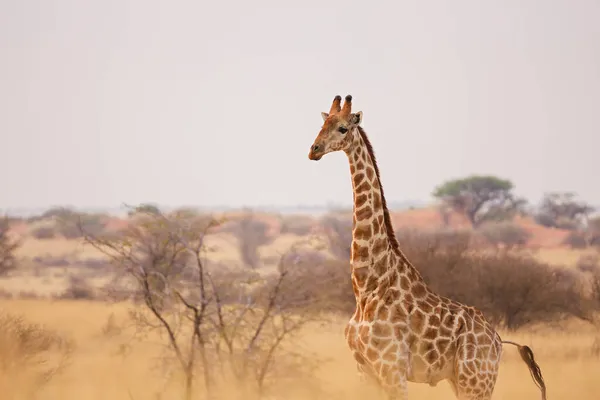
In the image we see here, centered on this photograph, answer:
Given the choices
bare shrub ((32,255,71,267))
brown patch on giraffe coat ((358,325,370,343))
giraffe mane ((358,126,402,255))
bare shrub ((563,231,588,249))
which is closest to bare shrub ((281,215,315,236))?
bare shrub ((563,231,588,249))

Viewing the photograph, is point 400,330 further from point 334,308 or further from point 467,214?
point 467,214

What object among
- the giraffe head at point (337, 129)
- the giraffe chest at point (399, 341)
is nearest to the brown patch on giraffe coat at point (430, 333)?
the giraffe chest at point (399, 341)

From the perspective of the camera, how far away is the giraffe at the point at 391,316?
7328mm

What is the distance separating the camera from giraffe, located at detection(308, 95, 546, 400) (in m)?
7.33

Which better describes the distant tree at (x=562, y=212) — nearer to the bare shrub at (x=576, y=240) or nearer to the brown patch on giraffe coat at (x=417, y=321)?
the bare shrub at (x=576, y=240)

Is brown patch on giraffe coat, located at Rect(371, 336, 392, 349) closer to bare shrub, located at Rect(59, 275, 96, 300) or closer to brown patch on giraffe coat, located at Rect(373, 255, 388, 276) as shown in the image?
brown patch on giraffe coat, located at Rect(373, 255, 388, 276)

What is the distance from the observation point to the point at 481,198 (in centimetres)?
6312

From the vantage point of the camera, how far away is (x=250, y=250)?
2029 inches

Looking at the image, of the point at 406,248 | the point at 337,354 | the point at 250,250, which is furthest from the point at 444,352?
the point at 250,250

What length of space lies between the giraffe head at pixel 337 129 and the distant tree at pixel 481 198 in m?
55.0

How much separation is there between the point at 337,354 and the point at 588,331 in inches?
223

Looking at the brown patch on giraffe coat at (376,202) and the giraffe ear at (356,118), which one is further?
the brown patch on giraffe coat at (376,202)

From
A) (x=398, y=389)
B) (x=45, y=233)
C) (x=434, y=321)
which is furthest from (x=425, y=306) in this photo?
(x=45, y=233)

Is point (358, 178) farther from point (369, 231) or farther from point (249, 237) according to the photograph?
point (249, 237)
